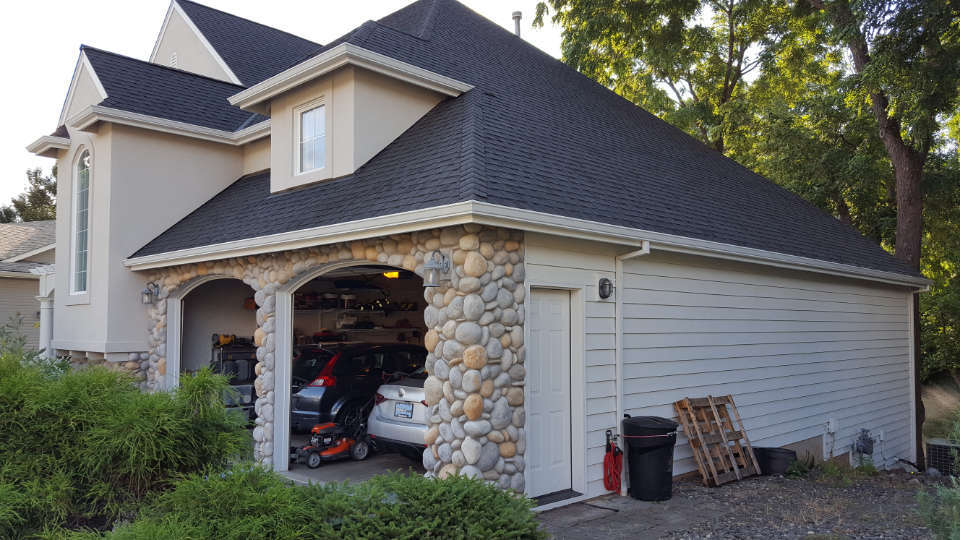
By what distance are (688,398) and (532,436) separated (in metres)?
2.75

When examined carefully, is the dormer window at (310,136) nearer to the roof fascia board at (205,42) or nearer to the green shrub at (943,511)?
the roof fascia board at (205,42)

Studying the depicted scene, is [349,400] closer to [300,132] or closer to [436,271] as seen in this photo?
[300,132]

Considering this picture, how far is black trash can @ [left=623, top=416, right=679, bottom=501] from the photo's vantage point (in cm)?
786

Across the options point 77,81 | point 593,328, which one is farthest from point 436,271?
point 77,81

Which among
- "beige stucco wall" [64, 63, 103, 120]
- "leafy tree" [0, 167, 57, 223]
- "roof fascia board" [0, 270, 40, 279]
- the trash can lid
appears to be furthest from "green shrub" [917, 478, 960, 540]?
"leafy tree" [0, 167, 57, 223]

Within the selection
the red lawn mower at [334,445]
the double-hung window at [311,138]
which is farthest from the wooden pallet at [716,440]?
the double-hung window at [311,138]

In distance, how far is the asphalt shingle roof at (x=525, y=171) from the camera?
25.7ft

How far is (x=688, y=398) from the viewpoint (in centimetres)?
916

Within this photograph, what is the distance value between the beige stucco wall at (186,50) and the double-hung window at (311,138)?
629 cm

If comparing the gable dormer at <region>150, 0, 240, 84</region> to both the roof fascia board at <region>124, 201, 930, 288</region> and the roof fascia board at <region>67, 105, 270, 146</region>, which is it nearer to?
the roof fascia board at <region>67, 105, 270, 146</region>

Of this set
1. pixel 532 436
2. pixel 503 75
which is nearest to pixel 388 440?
pixel 532 436

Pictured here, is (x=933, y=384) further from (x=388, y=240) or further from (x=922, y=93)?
(x=388, y=240)

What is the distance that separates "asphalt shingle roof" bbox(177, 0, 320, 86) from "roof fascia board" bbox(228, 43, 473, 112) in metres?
5.34

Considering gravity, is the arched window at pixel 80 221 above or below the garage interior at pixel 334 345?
above
